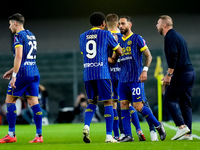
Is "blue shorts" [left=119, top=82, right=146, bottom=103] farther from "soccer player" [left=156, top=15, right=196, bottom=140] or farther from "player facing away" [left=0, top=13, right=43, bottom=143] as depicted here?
"player facing away" [left=0, top=13, right=43, bottom=143]

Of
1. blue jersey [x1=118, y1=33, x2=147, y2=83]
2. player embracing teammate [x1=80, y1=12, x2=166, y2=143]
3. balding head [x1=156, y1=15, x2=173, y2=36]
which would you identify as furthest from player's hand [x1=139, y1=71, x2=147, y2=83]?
balding head [x1=156, y1=15, x2=173, y2=36]

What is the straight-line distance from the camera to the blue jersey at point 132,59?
7734 millimetres

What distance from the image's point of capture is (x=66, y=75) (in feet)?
61.3

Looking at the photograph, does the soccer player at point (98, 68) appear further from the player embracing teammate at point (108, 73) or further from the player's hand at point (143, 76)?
Answer: the player's hand at point (143, 76)

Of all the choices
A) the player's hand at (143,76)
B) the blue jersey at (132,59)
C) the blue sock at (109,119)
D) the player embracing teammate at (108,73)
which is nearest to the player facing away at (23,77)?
the player embracing teammate at (108,73)

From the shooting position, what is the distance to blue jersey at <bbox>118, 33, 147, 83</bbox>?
25.4 feet

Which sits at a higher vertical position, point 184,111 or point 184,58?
point 184,58

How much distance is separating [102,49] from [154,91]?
37.4 feet

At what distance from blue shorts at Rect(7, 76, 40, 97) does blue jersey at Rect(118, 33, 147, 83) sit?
4.94 feet

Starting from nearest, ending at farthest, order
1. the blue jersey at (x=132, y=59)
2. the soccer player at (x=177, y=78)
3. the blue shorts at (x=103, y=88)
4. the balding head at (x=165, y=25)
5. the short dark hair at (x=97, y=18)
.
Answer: the blue shorts at (x=103, y=88), the short dark hair at (x=97, y=18), the soccer player at (x=177, y=78), the blue jersey at (x=132, y=59), the balding head at (x=165, y=25)

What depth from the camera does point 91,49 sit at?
23.1 feet

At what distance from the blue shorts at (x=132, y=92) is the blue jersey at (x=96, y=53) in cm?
81

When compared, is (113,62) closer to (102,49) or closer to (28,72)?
(102,49)

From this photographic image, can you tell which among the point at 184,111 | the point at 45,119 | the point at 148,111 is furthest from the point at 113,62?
the point at 45,119
